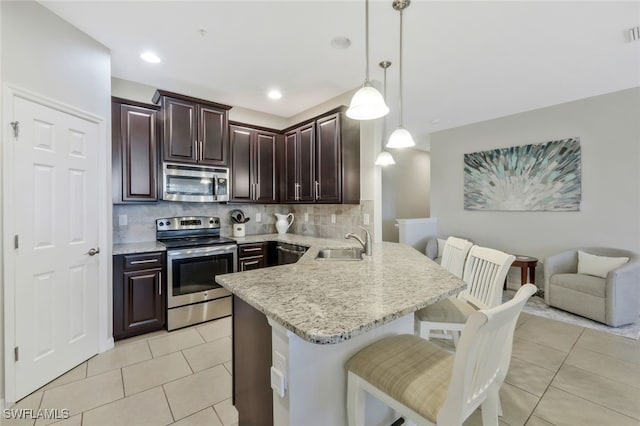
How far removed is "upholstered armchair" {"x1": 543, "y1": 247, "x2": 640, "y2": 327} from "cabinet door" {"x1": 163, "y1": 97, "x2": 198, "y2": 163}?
4795 mm

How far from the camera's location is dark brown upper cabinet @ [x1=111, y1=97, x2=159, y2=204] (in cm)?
291

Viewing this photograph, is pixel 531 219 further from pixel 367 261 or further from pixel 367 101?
pixel 367 101

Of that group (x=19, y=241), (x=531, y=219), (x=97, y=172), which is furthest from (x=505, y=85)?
(x=19, y=241)

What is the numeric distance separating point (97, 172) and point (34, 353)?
1454 mm

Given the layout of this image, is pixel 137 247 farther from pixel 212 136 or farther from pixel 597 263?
pixel 597 263

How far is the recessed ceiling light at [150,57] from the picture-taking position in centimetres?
262

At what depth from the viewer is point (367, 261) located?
210 cm

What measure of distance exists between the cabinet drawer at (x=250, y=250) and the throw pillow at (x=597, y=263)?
413cm

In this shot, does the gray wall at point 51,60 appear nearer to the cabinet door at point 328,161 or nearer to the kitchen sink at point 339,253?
the kitchen sink at point 339,253

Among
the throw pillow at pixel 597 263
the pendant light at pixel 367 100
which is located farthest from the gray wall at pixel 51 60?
the throw pillow at pixel 597 263

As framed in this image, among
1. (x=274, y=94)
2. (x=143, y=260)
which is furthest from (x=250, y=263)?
(x=274, y=94)

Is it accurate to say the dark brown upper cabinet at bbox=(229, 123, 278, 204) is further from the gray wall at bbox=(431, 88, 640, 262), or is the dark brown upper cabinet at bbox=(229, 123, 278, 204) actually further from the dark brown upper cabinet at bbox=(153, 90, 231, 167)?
the gray wall at bbox=(431, 88, 640, 262)

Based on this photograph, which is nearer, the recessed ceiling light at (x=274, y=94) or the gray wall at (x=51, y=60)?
the gray wall at (x=51, y=60)

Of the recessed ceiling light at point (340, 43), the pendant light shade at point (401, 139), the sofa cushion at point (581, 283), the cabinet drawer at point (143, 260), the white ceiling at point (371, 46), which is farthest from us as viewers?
the sofa cushion at point (581, 283)
